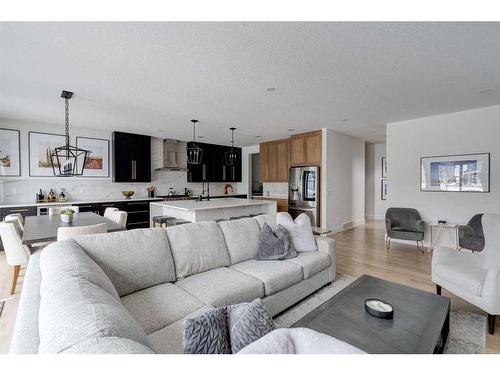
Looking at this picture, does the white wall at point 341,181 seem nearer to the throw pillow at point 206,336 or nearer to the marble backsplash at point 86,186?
the marble backsplash at point 86,186

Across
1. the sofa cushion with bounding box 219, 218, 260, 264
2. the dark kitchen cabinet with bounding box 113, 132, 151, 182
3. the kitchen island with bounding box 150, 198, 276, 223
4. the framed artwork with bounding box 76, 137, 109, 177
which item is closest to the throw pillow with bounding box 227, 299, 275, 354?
the sofa cushion with bounding box 219, 218, 260, 264

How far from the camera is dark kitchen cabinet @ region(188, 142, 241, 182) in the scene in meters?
7.09

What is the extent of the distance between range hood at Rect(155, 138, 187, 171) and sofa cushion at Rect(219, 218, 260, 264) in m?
4.35

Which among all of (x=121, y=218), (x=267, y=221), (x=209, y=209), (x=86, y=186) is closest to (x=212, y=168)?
(x=86, y=186)

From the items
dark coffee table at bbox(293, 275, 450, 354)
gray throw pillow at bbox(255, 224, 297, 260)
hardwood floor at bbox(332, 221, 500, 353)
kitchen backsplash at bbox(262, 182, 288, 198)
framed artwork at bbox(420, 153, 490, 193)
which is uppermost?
framed artwork at bbox(420, 153, 490, 193)

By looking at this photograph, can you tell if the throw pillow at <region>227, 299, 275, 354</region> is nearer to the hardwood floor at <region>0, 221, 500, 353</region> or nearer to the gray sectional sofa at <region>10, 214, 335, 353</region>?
the gray sectional sofa at <region>10, 214, 335, 353</region>

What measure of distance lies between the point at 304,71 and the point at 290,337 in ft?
8.34

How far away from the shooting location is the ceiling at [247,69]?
72.9 inches

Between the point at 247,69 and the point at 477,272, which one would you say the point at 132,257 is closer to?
the point at 247,69

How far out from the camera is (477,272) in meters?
2.16

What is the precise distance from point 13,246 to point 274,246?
287cm

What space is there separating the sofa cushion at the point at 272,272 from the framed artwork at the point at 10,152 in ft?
16.7

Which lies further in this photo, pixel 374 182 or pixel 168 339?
pixel 374 182
